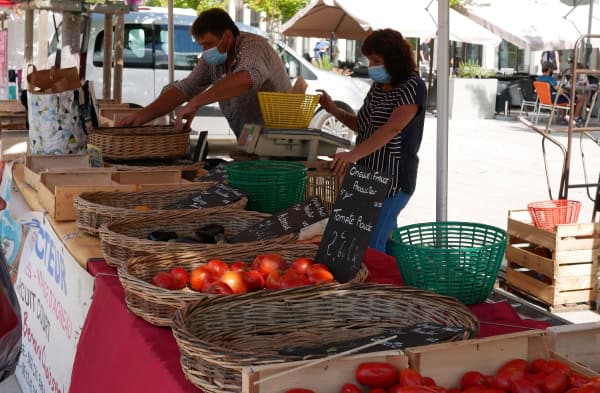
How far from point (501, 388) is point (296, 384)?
43cm

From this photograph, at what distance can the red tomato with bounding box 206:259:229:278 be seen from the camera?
2391 mm

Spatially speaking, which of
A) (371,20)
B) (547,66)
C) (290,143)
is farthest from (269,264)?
(547,66)

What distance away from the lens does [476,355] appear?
1.78 metres

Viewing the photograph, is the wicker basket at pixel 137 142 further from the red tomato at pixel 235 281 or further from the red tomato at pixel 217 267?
the red tomato at pixel 235 281

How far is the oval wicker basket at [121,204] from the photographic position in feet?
10.3

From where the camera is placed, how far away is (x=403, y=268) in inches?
94.9

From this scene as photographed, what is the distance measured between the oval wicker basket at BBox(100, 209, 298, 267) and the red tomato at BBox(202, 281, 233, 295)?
39 cm

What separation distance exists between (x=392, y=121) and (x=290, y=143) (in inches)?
32.4

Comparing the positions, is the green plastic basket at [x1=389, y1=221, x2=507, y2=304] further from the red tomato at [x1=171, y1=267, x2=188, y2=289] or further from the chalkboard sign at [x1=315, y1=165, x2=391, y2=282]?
the red tomato at [x1=171, y1=267, x2=188, y2=289]

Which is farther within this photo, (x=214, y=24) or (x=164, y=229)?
(x=214, y=24)

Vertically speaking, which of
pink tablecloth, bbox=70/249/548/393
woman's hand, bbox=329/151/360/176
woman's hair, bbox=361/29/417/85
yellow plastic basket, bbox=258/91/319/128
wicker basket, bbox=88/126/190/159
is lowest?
pink tablecloth, bbox=70/249/548/393

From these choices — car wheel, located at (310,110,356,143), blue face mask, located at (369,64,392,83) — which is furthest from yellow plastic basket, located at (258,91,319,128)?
car wheel, located at (310,110,356,143)

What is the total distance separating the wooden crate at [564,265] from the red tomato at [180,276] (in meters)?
3.26

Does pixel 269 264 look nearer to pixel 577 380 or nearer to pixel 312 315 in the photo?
pixel 312 315
